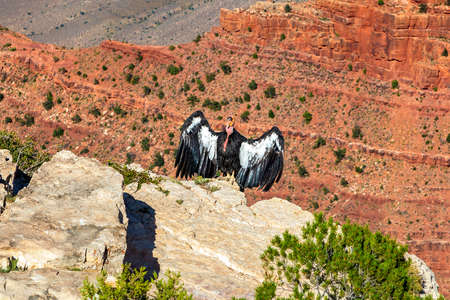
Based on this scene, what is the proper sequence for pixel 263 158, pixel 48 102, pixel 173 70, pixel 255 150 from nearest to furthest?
1. pixel 263 158
2. pixel 255 150
3. pixel 173 70
4. pixel 48 102

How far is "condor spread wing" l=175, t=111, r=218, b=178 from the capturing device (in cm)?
3359

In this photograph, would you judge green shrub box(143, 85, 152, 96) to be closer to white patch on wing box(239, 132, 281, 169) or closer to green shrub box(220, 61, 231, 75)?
green shrub box(220, 61, 231, 75)

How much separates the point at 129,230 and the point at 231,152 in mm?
11441

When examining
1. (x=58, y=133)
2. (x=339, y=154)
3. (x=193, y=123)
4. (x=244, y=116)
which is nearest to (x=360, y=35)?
(x=339, y=154)

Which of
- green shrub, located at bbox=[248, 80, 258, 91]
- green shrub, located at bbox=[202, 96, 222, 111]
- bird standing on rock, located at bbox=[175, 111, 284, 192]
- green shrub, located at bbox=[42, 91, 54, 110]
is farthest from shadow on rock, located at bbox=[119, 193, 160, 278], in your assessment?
A: green shrub, located at bbox=[42, 91, 54, 110]

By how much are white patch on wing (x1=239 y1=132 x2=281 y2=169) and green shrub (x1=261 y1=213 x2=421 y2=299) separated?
9260 mm

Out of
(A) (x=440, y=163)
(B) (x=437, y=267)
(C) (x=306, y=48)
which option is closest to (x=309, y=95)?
(C) (x=306, y=48)

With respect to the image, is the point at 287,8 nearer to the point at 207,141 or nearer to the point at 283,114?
the point at 283,114

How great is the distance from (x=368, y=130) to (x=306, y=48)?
1726 centimetres

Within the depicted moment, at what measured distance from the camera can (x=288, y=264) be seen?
78.8 feet

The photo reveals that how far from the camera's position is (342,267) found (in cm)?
2162

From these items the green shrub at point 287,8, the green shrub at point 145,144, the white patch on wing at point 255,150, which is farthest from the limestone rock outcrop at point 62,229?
the green shrub at point 287,8

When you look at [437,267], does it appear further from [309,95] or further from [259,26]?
[259,26]

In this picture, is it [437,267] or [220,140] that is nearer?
[220,140]
